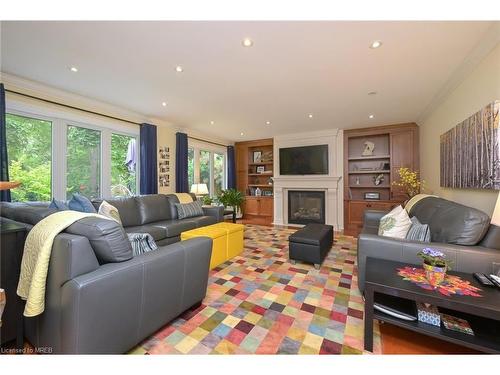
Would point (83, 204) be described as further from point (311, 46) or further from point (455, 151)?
point (455, 151)

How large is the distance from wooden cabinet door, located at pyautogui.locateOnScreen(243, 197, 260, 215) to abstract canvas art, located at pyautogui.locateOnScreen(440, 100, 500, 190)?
174 inches

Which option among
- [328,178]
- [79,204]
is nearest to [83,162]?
[79,204]

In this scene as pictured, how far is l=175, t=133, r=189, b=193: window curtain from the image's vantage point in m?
4.84

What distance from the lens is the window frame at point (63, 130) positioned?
286cm

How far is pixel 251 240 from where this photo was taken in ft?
13.2

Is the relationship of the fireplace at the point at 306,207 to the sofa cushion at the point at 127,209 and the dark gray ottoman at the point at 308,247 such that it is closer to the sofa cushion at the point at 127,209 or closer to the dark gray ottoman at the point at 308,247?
the dark gray ottoman at the point at 308,247

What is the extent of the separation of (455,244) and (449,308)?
75 cm

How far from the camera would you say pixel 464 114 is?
245cm

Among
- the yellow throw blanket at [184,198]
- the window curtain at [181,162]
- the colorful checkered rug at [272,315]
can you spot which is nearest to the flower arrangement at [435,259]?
the colorful checkered rug at [272,315]

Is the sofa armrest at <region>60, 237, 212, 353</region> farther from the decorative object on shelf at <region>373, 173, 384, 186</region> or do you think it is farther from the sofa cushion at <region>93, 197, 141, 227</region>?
the decorative object on shelf at <region>373, 173, 384, 186</region>

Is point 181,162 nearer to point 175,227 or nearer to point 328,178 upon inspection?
point 175,227

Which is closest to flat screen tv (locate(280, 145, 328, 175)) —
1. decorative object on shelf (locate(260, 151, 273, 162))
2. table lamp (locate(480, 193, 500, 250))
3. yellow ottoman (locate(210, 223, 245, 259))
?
decorative object on shelf (locate(260, 151, 273, 162))
